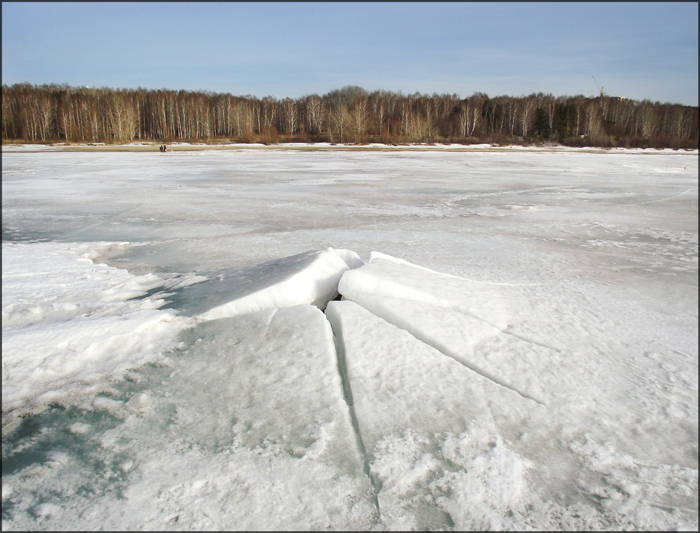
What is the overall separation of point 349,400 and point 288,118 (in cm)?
5292

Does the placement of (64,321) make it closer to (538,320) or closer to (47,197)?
(538,320)

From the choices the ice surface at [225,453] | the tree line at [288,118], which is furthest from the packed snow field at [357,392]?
the tree line at [288,118]

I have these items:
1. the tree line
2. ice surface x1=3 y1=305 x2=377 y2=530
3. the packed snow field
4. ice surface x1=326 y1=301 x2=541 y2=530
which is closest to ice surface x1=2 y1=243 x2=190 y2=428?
the packed snow field

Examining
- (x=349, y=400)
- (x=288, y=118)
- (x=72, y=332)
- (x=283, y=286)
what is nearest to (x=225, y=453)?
(x=349, y=400)

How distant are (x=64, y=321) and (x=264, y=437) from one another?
1.29 meters

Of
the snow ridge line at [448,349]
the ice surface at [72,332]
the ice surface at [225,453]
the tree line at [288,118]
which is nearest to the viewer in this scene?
the ice surface at [225,453]

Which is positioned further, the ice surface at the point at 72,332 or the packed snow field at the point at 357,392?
the ice surface at the point at 72,332

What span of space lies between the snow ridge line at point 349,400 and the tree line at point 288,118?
32.1 m

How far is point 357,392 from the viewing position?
5.01 feet

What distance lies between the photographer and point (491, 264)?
125 inches

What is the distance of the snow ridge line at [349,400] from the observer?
120cm

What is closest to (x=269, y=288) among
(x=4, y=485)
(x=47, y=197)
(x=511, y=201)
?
(x=4, y=485)

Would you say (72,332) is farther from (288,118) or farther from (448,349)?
(288,118)

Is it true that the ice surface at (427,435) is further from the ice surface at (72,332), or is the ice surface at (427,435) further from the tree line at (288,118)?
the tree line at (288,118)
